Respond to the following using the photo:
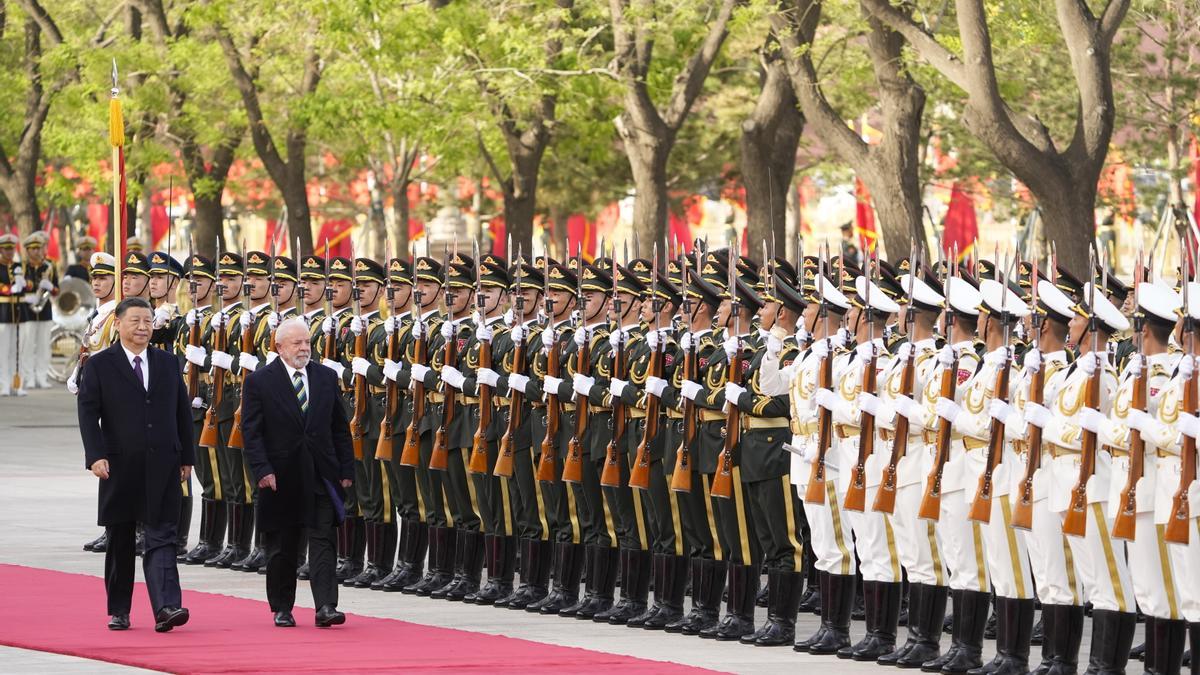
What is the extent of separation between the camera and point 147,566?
10906 mm

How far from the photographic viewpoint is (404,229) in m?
35.7

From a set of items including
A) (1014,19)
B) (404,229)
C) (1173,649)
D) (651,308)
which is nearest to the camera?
(1173,649)

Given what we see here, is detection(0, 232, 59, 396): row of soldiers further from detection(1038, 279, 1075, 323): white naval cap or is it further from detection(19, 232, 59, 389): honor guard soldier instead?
detection(1038, 279, 1075, 323): white naval cap

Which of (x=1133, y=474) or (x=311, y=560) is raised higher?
(x=1133, y=474)

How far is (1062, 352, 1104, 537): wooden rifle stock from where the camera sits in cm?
936

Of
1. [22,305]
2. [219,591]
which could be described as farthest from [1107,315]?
[22,305]

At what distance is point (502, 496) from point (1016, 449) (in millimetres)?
3367

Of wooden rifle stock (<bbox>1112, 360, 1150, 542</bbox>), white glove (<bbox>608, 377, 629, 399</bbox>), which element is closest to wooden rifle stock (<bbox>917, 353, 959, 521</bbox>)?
wooden rifle stock (<bbox>1112, 360, 1150, 542</bbox>)

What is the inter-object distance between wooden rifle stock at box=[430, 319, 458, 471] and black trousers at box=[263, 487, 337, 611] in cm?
144

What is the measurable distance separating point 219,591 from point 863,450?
3.94 meters

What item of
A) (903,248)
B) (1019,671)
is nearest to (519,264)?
(1019,671)

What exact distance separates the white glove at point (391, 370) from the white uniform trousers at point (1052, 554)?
407cm

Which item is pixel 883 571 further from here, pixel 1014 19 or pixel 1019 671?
pixel 1014 19

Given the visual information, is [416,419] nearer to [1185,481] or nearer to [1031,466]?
[1031,466]
